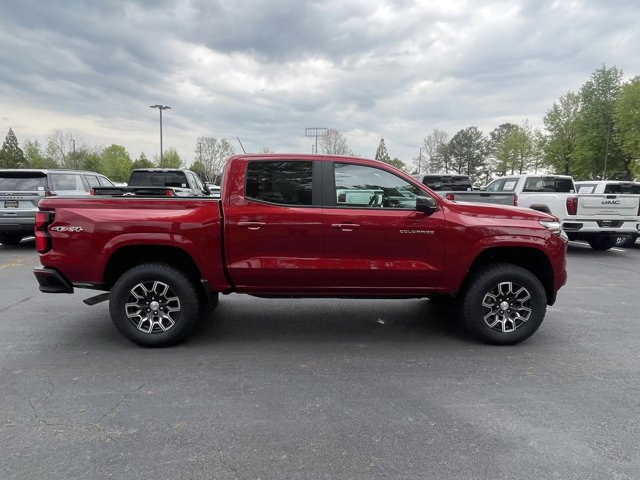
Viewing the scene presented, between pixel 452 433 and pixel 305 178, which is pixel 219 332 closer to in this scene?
pixel 305 178

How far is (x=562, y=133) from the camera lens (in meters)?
44.4

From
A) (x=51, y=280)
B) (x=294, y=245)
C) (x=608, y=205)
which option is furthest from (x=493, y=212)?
(x=608, y=205)

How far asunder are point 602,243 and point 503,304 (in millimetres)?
9469

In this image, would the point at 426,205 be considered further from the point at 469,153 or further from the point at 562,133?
the point at 469,153

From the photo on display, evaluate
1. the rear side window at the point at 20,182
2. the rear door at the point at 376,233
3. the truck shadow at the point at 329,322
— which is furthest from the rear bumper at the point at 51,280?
the rear side window at the point at 20,182

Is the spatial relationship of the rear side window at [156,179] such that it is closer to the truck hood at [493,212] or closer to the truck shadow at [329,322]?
the truck shadow at [329,322]

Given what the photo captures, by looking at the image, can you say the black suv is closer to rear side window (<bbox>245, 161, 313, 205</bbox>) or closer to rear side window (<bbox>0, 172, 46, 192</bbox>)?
rear side window (<bbox>0, 172, 46, 192</bbox>)

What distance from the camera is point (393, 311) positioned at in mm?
5754

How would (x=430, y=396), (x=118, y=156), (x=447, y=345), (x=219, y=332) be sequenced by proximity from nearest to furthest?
1. (x=430, y=396)
2. (x=447, y=345)
3. (x=219, y=332)
4. (x=118, y=156)

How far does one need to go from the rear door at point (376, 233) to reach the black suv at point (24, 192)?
28.1 ft

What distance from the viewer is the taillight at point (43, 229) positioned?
13.9 feet

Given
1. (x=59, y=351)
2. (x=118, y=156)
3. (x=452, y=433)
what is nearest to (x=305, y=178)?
(x=452, y=433)

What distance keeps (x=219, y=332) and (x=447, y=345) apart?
2.49 m

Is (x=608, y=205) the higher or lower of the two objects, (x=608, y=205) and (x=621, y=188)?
the lower
